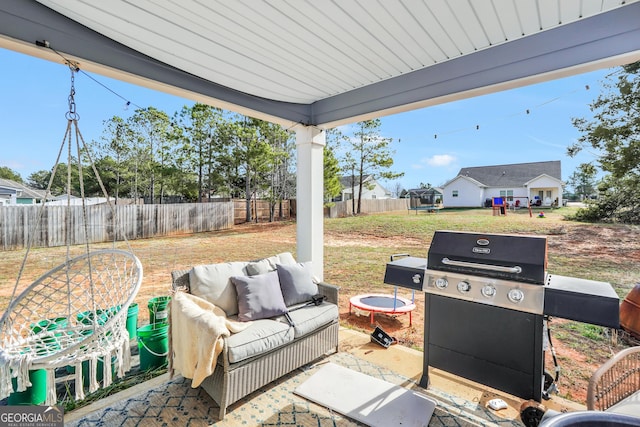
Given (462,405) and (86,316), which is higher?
(86,316)

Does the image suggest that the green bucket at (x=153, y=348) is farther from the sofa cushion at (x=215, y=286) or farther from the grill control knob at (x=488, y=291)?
the grill control knob at (x=488, y=291)

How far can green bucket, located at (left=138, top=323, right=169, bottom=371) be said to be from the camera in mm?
2381

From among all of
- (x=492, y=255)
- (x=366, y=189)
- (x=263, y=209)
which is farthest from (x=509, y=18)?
(x=366, y=189)

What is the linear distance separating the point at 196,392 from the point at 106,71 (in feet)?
7.59

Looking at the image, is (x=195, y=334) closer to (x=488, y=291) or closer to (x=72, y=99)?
(x=72, y=99)

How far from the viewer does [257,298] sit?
229cm

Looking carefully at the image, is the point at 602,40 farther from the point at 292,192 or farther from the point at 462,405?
the point at 292,192

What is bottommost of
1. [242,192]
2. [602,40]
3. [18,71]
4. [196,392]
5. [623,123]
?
[196,392]

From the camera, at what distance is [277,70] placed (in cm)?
238

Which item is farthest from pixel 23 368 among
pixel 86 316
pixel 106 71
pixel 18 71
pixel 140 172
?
pixel 140 172

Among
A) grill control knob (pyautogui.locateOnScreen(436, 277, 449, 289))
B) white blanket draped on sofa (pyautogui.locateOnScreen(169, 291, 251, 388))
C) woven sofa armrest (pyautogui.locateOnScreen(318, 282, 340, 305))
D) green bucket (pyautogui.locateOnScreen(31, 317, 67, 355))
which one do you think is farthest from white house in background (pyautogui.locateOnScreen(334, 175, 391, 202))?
green bucket (pyautogui.locateOnScreen(31, 317, 67, 355))

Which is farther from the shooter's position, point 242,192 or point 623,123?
point 242,192

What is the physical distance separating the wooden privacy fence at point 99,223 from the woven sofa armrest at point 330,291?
1.67 meters

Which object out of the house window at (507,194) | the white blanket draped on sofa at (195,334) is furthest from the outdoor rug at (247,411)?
the house window at (507,194)
